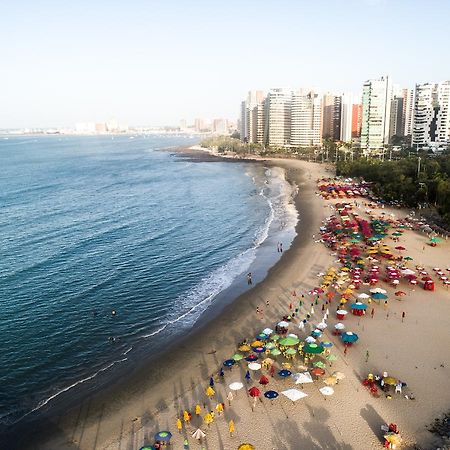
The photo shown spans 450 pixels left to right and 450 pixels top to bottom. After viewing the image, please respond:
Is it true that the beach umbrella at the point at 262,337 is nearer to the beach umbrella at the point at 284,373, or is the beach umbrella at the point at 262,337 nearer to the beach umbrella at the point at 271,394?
the beach umbrella at the point at 284,373

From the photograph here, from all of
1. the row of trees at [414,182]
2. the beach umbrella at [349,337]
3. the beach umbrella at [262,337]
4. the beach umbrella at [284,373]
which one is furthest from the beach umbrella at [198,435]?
the row of trees at [414,182]

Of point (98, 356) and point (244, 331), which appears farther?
point (244, 331)

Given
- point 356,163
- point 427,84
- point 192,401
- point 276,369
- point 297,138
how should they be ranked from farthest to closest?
point 297,138, point 427,84, point 356,163, point 276,369, point 192,401

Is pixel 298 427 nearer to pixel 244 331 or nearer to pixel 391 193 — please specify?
pixel 244 331

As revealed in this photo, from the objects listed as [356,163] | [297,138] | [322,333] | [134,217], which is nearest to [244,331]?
[322,333]

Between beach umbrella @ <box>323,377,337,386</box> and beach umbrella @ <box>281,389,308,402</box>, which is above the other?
beach umbrella @ <box>281,389,308,402</box>

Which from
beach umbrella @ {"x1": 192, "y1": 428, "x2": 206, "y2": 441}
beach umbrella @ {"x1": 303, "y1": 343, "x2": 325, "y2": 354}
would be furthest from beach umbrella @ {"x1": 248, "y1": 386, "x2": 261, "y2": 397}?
beach umbrella @ {"x1": 303, "y1": 343, "x2": 325, "y2": 354}

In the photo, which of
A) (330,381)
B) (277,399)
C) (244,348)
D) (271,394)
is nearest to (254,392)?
(271,394)

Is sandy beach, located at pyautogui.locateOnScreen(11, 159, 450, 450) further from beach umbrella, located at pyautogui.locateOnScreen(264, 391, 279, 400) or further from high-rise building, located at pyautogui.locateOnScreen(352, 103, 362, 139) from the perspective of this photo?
high-rise building, located at pyautogui.locateOnScreen(352, 103, 362, 139)
